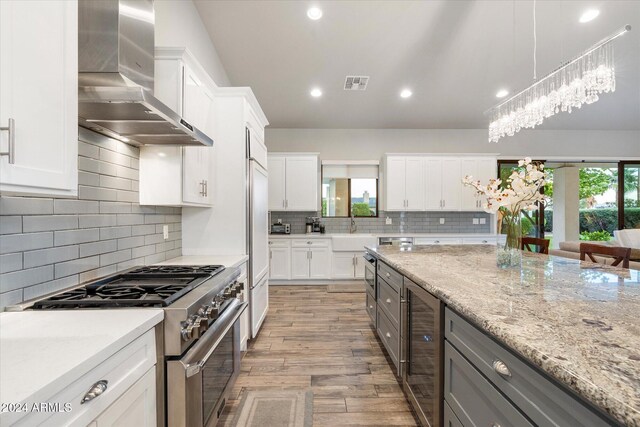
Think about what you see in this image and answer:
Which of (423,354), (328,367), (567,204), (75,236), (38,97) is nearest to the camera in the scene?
(38,97)

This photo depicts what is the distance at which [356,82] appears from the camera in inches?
169

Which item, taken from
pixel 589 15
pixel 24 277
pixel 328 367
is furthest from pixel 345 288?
pixel 589 15

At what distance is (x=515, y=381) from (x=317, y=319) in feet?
9.29

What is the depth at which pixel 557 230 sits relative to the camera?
6.45 metres

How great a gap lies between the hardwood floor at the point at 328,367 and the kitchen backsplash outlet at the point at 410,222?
217 centimetres

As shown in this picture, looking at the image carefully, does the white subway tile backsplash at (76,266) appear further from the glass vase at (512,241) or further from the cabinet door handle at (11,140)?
the glass vase at (512,241)

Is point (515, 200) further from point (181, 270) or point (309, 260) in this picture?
point (309, 260)

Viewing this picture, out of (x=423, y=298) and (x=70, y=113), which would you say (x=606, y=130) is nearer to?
(x=423, y=298)

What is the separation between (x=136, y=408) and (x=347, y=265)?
4.37 meters

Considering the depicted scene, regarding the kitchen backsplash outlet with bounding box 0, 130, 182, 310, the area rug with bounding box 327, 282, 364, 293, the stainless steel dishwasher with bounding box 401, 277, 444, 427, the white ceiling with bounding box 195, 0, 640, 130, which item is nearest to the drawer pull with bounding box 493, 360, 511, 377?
the stainless steel dishwasher with bounding box 401, 277, 444, 427

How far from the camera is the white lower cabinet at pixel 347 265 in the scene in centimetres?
521

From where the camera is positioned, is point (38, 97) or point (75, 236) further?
point (75, 236)

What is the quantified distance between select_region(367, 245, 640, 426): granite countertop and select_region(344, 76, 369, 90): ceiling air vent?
3.10m

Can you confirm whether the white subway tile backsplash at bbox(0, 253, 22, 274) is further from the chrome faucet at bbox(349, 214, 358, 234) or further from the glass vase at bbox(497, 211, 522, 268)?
the chrome faucet at bbox(349, 214, 358, 234)
